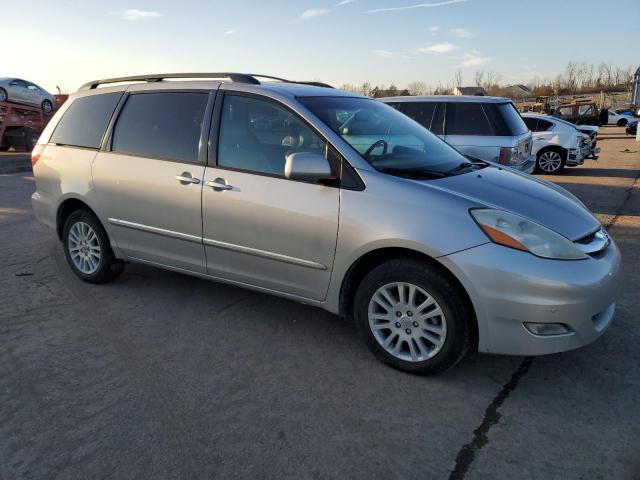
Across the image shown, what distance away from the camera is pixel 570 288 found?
9.27ft

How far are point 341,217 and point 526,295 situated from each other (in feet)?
3.80

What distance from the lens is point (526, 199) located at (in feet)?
10.9

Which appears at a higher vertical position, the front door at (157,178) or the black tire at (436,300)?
the front door at (157,178)

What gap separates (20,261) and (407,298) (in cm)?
448

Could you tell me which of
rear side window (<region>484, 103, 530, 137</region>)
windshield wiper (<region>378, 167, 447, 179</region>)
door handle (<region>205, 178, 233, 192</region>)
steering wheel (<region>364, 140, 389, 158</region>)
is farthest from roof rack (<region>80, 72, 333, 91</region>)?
rear side window (<region>484, 103, 530, 137</region>)

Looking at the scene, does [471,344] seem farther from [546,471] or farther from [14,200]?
[14,200]

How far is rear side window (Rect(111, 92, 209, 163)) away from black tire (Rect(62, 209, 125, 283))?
726 millimetres

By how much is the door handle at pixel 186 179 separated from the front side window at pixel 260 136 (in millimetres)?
232

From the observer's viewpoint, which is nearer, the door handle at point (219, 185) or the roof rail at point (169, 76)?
the door handle at point (219, 185)

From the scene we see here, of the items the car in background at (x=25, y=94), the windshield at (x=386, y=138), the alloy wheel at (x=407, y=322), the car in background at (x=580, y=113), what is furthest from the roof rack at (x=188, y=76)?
the car in background at (x=580, y=113)

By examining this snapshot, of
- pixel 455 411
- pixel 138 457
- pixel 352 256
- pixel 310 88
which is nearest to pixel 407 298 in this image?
pixel 352 256

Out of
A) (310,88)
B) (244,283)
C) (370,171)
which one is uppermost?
(310,88)

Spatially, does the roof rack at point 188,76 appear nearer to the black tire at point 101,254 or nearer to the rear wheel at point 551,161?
the black tire at point 101,254

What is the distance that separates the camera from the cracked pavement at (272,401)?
247 cm
